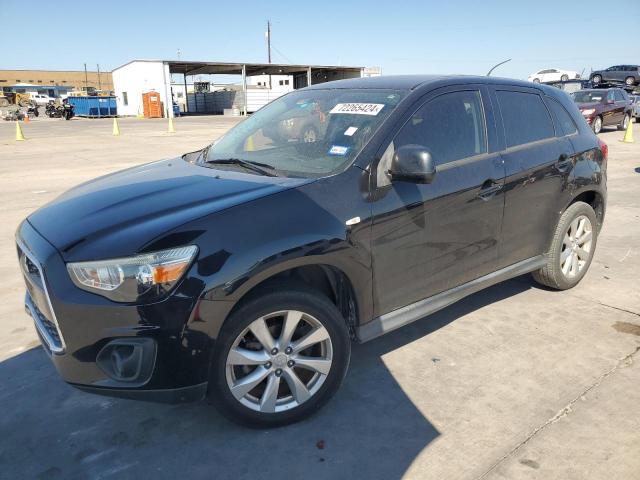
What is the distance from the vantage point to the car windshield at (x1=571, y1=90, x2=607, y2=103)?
59.7 ft

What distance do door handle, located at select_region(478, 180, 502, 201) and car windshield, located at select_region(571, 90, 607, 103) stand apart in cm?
1744

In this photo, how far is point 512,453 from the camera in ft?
8.11

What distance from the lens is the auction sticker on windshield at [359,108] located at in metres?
3.10

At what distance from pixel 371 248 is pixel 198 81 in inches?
2353

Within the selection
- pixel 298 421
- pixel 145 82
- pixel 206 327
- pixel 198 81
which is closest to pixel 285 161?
pixel 206 327

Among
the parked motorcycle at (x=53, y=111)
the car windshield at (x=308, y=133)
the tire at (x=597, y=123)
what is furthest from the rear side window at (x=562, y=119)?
the parked motorcycle at (x=53, y=111)

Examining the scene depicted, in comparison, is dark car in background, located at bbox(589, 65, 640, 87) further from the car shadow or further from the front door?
the car shadow

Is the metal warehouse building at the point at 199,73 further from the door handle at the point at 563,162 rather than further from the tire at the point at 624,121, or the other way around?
the door handle at the point at 563,162

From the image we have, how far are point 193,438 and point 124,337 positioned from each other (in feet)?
2.41

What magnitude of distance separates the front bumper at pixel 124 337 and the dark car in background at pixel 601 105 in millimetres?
18526

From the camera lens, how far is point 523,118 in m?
3.81

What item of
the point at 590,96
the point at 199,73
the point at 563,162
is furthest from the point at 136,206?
the point at 199,73

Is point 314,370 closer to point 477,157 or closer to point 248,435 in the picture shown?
point 248,435

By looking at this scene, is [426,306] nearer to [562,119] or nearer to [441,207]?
[441,207]
